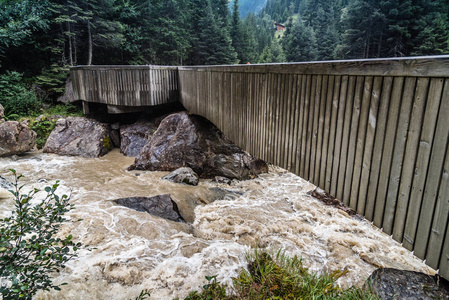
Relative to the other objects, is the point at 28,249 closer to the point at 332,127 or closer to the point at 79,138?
the point at 332,127

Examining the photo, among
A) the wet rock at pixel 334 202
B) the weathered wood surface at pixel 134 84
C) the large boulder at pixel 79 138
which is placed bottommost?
the wet rock at pixel 334 202

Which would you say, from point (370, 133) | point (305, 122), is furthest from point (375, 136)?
point (305, 122)

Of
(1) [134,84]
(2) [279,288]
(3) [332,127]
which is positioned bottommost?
(2) [279,288]

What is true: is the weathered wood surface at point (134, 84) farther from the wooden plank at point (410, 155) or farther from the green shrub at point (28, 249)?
the wooden plank at point (410, 155)

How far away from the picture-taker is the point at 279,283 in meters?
3.41

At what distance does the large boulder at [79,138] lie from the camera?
10984 millimetres

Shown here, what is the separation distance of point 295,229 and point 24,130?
10.7m

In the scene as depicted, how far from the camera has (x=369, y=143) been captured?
305 cm

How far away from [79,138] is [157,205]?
7145 millimetres

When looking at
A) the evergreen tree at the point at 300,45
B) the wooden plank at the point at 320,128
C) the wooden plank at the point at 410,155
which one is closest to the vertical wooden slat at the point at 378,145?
the wooden plank at the point at 410,155

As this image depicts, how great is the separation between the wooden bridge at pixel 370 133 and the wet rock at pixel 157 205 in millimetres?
2337

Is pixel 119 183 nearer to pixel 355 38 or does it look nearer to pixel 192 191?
pixel 192 191

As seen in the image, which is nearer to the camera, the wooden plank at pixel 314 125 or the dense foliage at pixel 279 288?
the dense foliage at pixel 279 288

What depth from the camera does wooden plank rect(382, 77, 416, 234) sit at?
2564 mm
